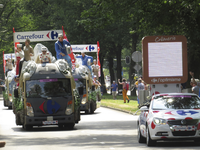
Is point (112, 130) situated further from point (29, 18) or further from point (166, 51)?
point (29, 18)

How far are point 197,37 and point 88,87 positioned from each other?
6.54m

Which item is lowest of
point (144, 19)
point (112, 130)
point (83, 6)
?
point (112, 130)

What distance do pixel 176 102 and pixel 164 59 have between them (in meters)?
7.72

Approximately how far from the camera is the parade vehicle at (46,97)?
748 inches

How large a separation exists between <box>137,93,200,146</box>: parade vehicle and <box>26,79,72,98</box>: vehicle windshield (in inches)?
231

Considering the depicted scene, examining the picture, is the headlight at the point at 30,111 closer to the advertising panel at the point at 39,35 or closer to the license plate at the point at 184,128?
the advertising panel at the point at 39,35

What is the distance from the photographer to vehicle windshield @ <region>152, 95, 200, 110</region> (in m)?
13.6

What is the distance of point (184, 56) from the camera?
21.5 m

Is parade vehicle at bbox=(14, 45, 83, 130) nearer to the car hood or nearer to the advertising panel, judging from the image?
the advertising panel

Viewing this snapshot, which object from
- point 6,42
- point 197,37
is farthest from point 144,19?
point 6,42

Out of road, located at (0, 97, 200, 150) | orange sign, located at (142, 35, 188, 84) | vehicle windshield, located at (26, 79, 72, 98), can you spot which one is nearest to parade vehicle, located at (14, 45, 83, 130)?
vehicle windshield, located at (26, 79, 72, 98)

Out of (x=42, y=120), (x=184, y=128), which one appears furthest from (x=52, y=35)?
(x=184, y=128)

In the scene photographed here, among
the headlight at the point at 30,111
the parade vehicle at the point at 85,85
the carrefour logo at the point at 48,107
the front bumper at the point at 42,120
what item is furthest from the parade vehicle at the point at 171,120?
the parade vehicle at the point at 85,85

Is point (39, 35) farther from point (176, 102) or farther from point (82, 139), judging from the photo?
point (176, 102)
